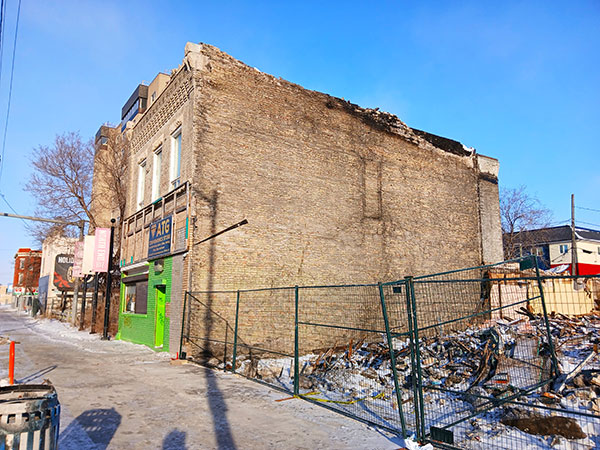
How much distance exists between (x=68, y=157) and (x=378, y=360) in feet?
97.5

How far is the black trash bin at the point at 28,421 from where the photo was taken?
11.5ft

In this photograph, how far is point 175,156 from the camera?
16.5 meters

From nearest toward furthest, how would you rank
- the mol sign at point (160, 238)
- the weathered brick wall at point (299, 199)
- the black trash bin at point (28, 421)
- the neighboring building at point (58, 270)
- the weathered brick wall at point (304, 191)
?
the black trash bin at point (28, 421) < the weathered brick wall at point (299, 199) < the weathered brick wall at point (304, 191) < the mol sign at point (160, 238) < the neighboring building at point (58, 270)

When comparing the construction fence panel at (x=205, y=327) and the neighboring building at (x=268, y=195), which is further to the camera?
the neighboring building at (x=268, y=195)

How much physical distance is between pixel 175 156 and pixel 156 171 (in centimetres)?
225

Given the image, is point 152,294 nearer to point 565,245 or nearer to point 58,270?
point 58,270

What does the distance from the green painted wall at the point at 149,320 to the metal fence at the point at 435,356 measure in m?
1.96

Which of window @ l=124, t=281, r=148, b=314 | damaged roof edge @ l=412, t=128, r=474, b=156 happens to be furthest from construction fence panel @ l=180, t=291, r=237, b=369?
damaged roof edge @ l=412, t=128, r=474, b=156

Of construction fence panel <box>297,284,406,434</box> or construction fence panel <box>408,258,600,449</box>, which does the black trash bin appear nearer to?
construction fence panel <box>297,284,406,434</box>

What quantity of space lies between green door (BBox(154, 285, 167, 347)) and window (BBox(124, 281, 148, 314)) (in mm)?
1273

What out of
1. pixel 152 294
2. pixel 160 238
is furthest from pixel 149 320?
pixel 160 238

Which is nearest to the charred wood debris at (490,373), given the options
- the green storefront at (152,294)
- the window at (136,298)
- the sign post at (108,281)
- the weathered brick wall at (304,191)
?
the weathered brick wall at (304,191)

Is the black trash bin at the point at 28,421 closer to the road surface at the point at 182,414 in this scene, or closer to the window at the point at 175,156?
the road surface at the point at 182,414

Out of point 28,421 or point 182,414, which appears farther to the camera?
point 182,414
